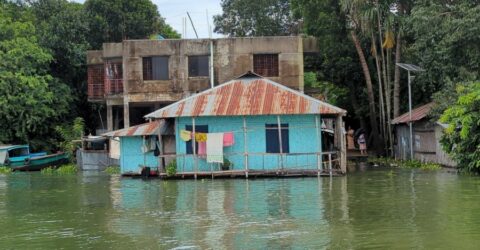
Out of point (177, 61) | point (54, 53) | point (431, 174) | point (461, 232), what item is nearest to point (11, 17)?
point (54, 53)

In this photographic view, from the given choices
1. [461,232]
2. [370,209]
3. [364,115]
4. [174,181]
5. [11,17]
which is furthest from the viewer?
[11,17]

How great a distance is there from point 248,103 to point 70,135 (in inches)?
590

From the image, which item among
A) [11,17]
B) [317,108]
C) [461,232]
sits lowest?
[461,232]

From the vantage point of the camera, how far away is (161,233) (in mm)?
11688

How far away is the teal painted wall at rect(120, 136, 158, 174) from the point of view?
88.2 feet

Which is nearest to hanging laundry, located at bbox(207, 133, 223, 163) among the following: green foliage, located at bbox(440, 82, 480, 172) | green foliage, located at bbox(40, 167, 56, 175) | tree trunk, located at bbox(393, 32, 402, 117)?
green foliage, located at bbox(440, 82, 480, 172)

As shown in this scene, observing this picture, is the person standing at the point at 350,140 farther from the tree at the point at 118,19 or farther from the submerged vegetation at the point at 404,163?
the tree at the point at 118,19

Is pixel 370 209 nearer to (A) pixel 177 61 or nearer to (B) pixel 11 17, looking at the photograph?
(A) pixel 177 61

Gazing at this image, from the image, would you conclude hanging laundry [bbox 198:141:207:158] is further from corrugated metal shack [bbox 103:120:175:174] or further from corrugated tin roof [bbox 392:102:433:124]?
corrugated tin roof [bbox 392:102:433:124]

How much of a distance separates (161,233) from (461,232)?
5.39 m

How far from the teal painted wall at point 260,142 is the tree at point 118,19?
17.1 metres

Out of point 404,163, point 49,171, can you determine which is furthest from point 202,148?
point 49,171

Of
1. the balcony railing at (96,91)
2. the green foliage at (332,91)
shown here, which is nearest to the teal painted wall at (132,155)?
the balcony railing at (96,91)

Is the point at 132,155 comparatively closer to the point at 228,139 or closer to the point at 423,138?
the point at 228,139
